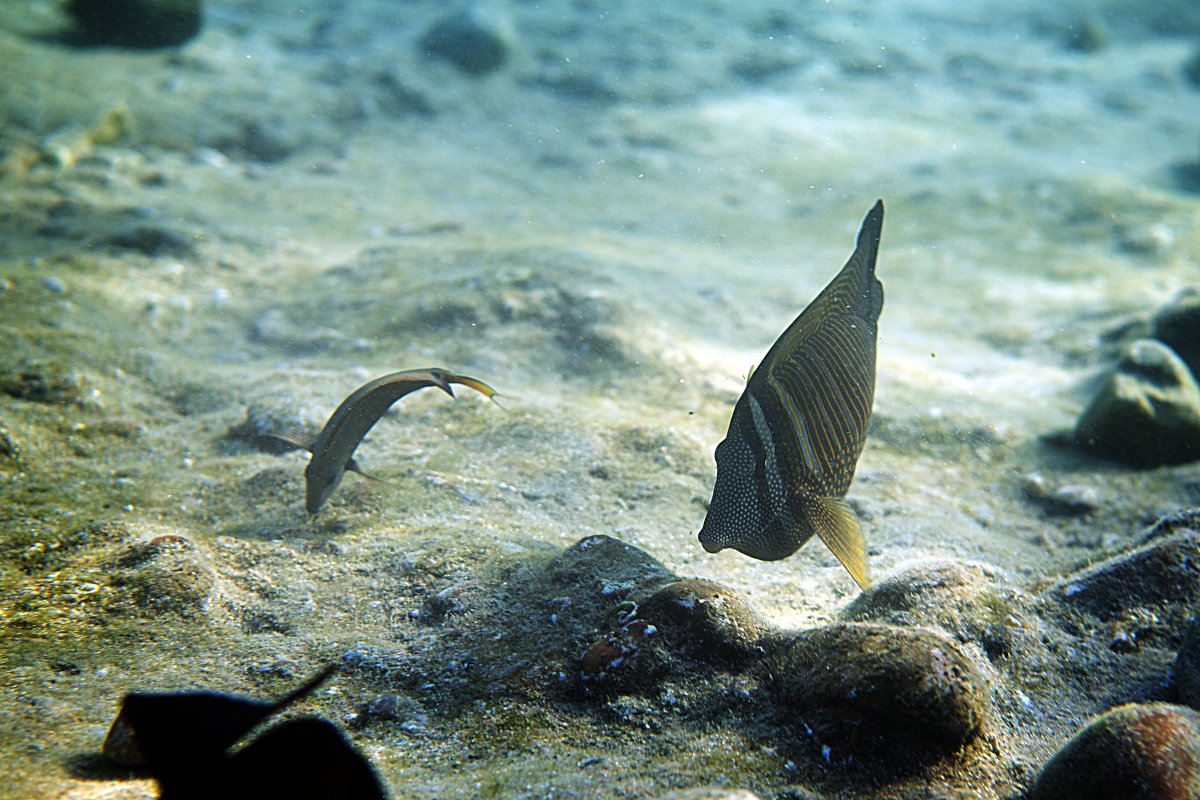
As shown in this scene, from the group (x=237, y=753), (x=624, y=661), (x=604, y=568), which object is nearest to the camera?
(x=237, y=753)

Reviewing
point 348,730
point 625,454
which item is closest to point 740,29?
point 625,454

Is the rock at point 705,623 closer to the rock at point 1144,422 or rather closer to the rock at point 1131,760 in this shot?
the rock at point 1131,760

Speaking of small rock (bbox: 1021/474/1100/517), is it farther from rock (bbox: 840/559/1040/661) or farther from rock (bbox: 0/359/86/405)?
rock (bbox: 0/359/86/405)

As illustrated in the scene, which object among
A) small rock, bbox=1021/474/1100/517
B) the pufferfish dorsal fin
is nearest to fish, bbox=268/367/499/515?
the pufferfish dorsal fin

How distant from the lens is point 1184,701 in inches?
68.9

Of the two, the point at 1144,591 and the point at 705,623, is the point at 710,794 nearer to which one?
the point at 705,623

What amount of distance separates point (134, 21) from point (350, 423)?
10472mm

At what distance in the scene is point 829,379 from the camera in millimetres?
1896

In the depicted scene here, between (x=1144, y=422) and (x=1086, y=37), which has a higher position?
(x=1086, y=37)

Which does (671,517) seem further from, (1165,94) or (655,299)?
(1165,94)

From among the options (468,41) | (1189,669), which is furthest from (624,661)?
(468,41)

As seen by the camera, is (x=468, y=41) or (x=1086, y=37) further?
(x=1086, y=37)

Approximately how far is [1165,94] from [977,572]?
59.9 ft

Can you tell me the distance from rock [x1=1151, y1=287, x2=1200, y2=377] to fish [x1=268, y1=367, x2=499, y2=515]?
5.68 meters
